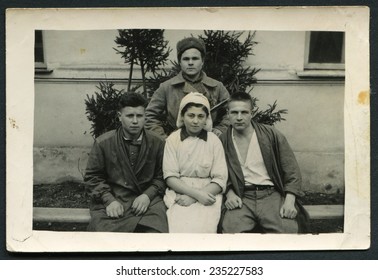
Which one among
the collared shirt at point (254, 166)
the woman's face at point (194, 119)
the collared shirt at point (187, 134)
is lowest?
the collared shirt at point (254, 166)

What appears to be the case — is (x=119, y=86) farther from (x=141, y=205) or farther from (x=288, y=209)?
(x=288, y=209)

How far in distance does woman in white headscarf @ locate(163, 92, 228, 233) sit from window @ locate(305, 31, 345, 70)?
0.32 metres

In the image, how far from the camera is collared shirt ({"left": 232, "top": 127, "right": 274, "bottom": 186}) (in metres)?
1.74

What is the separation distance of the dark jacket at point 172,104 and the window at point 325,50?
10.3 inches

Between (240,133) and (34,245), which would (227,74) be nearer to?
(240,133)

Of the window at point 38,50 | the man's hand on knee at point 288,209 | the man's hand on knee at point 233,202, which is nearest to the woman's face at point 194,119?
the man's hand on knee at point 233,202

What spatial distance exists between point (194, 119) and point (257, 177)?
24cm

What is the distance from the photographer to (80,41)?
174 centimetres

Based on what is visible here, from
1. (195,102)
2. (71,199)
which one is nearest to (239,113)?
(195,102)

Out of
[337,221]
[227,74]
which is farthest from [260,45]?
[337,221]

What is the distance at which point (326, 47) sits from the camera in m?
1.75

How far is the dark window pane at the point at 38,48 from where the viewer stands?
68.4 inches

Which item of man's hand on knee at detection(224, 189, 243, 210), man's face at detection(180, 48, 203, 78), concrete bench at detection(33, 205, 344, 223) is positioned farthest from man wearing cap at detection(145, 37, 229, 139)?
concrete bench at detection(33, 205, 344, 223)

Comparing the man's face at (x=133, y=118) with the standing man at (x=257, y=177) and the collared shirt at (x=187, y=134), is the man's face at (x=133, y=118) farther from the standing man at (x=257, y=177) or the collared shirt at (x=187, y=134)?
the standing man at (x=257, y=177)
